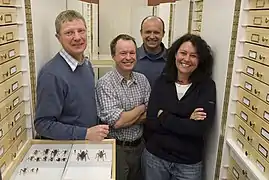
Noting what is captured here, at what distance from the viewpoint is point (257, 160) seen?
131 centimetres

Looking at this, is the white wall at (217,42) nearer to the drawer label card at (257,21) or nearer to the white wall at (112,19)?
the drawer label card at (257,21)

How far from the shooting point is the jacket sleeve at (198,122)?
165 centimetres

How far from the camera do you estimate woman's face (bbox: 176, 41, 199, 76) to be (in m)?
1.74

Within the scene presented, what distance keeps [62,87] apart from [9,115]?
10.5 inches

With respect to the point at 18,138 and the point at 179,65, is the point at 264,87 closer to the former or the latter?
the point at 179,65

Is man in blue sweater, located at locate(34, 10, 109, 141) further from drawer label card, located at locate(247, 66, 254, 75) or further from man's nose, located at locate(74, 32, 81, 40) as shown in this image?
drawer label card, located at locate(247, 66, 254, 75)

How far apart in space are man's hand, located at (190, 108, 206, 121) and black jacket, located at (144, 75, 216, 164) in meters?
0.02

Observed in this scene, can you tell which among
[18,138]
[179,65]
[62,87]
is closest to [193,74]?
[179,65]

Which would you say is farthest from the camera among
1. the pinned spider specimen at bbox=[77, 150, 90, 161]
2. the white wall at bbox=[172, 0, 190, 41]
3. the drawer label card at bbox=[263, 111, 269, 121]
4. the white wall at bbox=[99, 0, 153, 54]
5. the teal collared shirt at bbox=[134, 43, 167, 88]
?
the white wall at bbox=[99, 0, 153, 54]

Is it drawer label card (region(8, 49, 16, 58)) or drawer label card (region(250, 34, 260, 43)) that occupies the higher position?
drawer label card (region(250, 34, 260, 43))

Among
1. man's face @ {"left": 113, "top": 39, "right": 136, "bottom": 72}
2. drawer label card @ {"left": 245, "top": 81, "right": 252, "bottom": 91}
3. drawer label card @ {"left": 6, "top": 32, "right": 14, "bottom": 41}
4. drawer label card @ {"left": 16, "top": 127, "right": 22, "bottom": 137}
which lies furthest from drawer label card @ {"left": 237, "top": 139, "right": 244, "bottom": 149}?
drawer label card @ {"left": 6, "top": 32, "right": 14, "bottom": 41}

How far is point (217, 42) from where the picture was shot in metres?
1.75

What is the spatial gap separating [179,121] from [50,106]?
27.6 inches

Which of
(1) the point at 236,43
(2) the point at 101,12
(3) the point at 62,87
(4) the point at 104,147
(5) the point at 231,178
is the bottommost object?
(5) the point at 231,178
